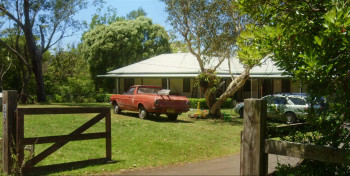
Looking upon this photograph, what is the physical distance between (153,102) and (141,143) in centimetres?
606

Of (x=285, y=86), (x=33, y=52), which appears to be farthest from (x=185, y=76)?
(x=33, y=52)

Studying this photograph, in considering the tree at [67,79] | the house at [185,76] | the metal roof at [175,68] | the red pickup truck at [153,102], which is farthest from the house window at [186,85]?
the red pickup truck at [153,102]

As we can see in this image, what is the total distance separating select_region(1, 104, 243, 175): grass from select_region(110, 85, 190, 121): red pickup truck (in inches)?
54.2

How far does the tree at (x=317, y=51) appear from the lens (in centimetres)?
282

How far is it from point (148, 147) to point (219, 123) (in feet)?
25.1

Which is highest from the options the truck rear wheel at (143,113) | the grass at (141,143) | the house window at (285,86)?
the house window at (285,86)

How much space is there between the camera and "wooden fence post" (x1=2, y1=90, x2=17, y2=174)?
660cm

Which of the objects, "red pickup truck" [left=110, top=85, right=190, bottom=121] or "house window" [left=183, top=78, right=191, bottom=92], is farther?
"house window" [left=183, top=78, right=191, bottom=92]

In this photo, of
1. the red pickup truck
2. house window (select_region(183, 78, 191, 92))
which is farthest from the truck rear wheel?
house window (select_region(183, 78, 191, 92))

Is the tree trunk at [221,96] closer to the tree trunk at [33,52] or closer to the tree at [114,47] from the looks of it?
the tree trunk at [33,52]

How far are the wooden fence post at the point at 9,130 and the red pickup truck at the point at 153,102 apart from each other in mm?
10341

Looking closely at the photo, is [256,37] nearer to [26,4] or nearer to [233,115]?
[233,115]

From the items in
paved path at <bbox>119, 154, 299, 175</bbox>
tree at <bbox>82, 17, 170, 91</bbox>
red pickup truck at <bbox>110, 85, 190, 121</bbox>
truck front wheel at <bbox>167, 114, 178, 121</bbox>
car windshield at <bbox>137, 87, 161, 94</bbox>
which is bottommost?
paved path at <bbox>119, 154, 299, 175</bbox>

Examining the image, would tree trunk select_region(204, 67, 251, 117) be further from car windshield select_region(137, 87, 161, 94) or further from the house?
the house
